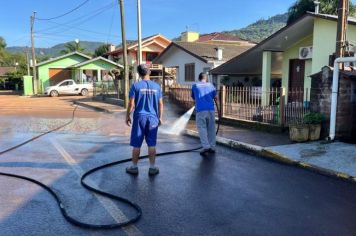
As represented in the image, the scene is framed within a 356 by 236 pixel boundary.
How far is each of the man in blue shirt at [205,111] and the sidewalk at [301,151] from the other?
45.1 inches

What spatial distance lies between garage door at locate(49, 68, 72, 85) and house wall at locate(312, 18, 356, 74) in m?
34.9

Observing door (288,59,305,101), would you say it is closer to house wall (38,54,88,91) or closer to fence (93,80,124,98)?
fence (93,80,124,98)

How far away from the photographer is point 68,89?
36594mm

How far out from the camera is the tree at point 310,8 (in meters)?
29.8

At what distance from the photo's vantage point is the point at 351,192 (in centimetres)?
569

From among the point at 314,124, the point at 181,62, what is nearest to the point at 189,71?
the point at 181,62

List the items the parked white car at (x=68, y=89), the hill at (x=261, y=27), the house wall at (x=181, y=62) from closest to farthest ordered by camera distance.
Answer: the house wall at (x=181, y=62)
the parked white car at (x=68, y=89)
the hill at (x=261, y=27)

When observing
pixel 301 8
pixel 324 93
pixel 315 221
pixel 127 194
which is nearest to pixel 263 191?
pixel 315 221

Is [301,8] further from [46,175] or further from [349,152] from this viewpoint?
[46,175]

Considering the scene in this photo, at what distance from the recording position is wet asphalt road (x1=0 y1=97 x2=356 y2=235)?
4312 mm

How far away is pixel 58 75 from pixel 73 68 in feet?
8.63

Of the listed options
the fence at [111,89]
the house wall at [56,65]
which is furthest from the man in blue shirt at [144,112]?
the house wall at [56,65]

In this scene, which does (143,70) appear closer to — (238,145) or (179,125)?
(238,145)

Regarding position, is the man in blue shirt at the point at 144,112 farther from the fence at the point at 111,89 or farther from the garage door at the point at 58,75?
the garage door at the point at 58,75
